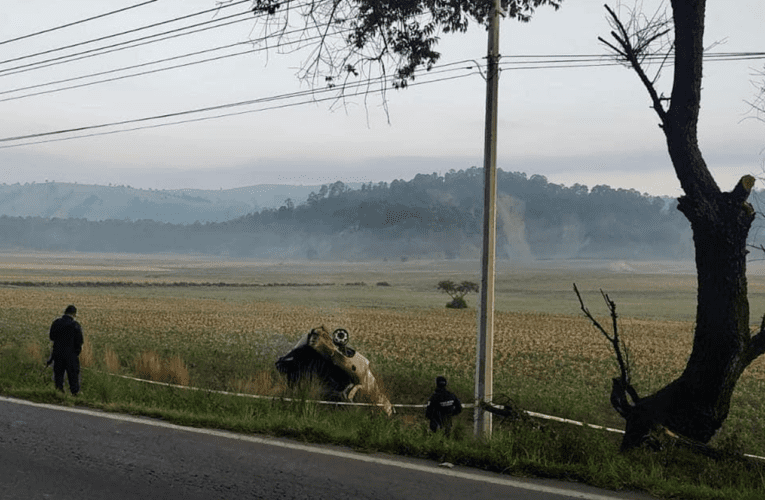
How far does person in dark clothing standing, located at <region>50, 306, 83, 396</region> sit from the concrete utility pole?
652 centimetres

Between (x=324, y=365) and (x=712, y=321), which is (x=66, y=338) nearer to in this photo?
(x=324, y=365)

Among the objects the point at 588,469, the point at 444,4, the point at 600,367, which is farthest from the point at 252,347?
the point at 588,469

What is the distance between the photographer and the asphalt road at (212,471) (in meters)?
6.46

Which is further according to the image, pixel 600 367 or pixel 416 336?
pixel 416 336

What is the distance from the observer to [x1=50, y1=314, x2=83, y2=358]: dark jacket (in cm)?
1200

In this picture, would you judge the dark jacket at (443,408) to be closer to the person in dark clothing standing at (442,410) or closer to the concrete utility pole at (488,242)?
the person in dark clothing standing at (442,410)

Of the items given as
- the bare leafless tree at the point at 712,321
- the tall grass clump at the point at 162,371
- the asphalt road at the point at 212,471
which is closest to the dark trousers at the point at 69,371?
the asphalt road at the point at 212,471

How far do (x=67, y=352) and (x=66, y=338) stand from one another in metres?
0.27

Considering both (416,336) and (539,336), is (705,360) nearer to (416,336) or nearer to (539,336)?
(416,336)

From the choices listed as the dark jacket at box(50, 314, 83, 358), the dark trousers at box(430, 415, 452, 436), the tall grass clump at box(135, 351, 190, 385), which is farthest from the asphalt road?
the tall grass clump at box(135, 351, 190, 385)

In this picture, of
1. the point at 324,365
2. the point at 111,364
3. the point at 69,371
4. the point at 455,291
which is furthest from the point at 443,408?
the point at 455,291

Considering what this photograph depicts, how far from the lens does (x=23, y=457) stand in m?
7.68

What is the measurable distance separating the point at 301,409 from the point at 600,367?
18.6m

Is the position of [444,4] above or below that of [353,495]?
above
